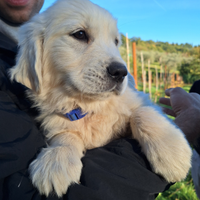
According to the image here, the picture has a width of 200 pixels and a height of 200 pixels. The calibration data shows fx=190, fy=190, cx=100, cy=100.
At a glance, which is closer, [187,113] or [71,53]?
[71,53]

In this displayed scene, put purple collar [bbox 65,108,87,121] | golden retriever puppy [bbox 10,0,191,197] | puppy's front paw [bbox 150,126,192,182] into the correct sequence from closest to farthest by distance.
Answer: puppy's front paw [bbox 150,126,192,182] < golden retriever puppy [bbox 10,0,191,197] < purple collar [bbox 65,108,87,121]

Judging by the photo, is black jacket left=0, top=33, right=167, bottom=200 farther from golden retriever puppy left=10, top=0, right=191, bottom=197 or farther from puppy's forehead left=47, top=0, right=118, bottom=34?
puppy's forehead left=47, top=0, right=118, bottom=34

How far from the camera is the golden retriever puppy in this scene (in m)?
1.58

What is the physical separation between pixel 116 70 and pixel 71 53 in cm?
51

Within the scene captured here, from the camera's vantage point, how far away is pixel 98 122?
179 centimetres

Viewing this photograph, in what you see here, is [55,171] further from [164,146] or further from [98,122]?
[164,146]

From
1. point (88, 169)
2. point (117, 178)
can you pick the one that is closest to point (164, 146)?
point (117, 178)

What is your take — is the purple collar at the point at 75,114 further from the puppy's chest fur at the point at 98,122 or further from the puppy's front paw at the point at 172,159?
the puppy's front paw at the point at 172,159

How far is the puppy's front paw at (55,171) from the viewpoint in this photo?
119cm

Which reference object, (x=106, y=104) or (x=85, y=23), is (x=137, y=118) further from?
(x=85, y=23)

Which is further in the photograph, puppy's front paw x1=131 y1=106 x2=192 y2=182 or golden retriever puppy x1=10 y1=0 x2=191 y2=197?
golden retriever puppy x1=10 y1=0 x2=191 y2=197

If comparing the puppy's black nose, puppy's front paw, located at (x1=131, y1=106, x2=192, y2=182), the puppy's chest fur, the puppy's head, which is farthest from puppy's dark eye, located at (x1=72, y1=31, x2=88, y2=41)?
puppy's front paw, located at (x1=131, y1=106, x2=192, y2=182)

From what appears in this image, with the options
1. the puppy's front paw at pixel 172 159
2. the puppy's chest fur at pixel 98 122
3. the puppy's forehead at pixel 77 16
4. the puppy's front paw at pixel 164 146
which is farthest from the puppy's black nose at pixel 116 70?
the puppy's front paw at pixel 172 159

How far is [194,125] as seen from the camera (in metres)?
1.96
